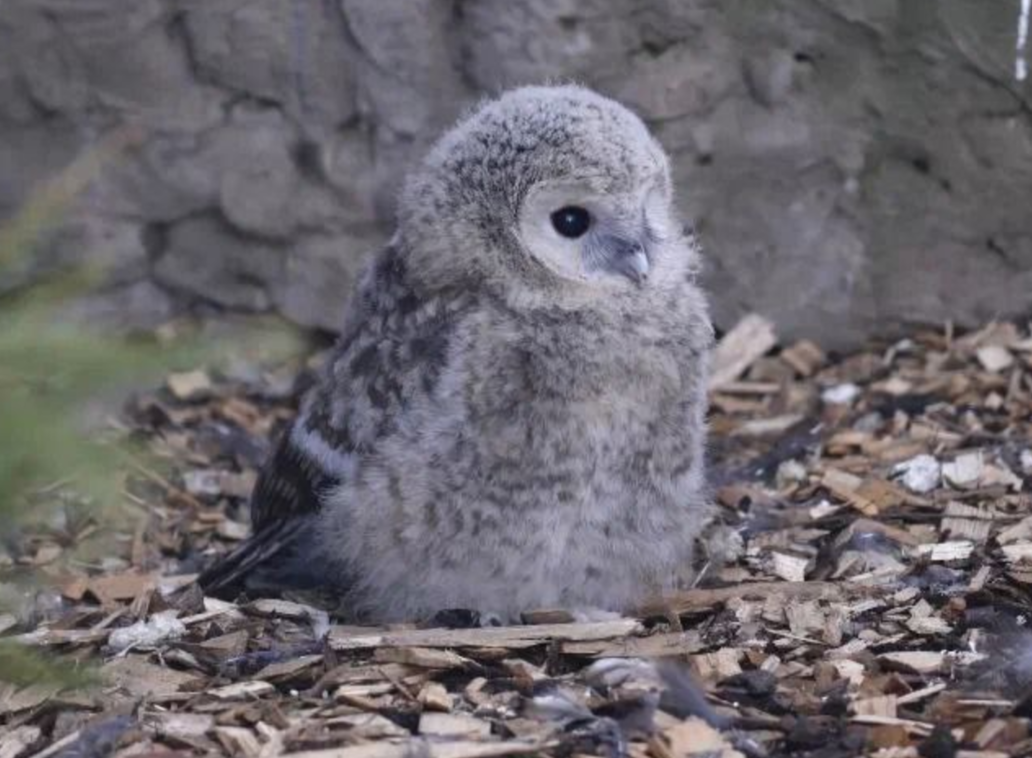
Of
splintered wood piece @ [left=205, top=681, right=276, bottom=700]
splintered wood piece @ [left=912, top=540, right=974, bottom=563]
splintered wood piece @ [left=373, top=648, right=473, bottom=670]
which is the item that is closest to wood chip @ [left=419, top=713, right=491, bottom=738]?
splintered wood piece @ [left=373, top=648, right=473, bottom=670]

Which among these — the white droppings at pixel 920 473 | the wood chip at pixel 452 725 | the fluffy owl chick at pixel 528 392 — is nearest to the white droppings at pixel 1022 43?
the white droppings at pixel 920 473

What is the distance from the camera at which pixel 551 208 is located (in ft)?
16.1

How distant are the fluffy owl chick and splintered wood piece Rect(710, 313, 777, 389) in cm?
177

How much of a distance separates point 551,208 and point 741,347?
2.28 m

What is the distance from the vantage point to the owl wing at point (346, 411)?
4.97 metres

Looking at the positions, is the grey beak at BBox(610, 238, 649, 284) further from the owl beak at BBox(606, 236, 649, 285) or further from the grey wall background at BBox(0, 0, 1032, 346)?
the grey wall background at BBox(0, 0, 1032, 346)

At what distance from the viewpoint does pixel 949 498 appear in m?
5.55

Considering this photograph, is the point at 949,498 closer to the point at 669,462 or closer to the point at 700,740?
the point at 669,462

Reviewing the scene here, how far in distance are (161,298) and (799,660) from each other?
367 centimetres

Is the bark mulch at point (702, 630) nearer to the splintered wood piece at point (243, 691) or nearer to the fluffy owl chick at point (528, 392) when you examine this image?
the splintered wood piece at point (243, 691)

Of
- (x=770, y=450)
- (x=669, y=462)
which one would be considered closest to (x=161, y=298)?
(x=770, y=450)

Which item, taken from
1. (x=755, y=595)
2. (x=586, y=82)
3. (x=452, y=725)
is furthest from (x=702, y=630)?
(x=586, y=82)

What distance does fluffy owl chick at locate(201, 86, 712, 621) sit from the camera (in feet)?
15.7

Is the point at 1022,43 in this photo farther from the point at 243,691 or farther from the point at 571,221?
the point at 243,691
